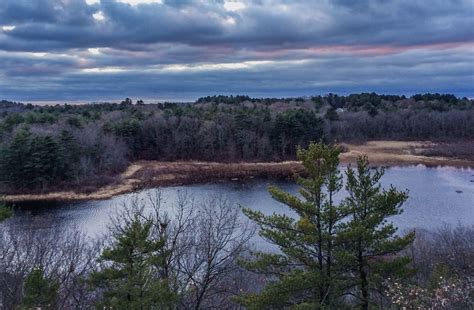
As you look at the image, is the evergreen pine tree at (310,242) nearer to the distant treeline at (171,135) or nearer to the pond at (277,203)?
the pond at (277,203)

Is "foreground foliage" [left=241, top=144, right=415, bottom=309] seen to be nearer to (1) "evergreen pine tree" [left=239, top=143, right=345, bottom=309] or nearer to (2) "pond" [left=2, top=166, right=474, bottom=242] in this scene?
(1) "evergreen pine tree" [left=239, top=143, right=345, bottom=309]

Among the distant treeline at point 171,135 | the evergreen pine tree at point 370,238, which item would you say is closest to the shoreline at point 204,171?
the distant treeline at point 171,135

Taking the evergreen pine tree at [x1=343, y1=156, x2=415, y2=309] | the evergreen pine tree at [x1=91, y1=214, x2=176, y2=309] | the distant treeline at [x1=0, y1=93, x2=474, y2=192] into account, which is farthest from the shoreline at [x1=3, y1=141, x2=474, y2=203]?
the evergreen pine tree at [x1=343, y1=156, x2=415, y2=309]

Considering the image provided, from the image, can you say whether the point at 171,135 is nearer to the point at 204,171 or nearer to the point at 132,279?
the point at 204,171

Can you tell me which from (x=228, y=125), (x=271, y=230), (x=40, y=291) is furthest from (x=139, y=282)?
(x=228, y=125)

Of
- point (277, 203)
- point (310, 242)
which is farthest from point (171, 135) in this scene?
point (310, 242)

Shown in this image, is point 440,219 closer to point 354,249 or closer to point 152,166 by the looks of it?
point 354,249

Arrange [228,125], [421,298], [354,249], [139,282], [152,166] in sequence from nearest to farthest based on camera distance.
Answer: [421,298] → [139,282] → [354,249] → [152,166] → [228,125]
